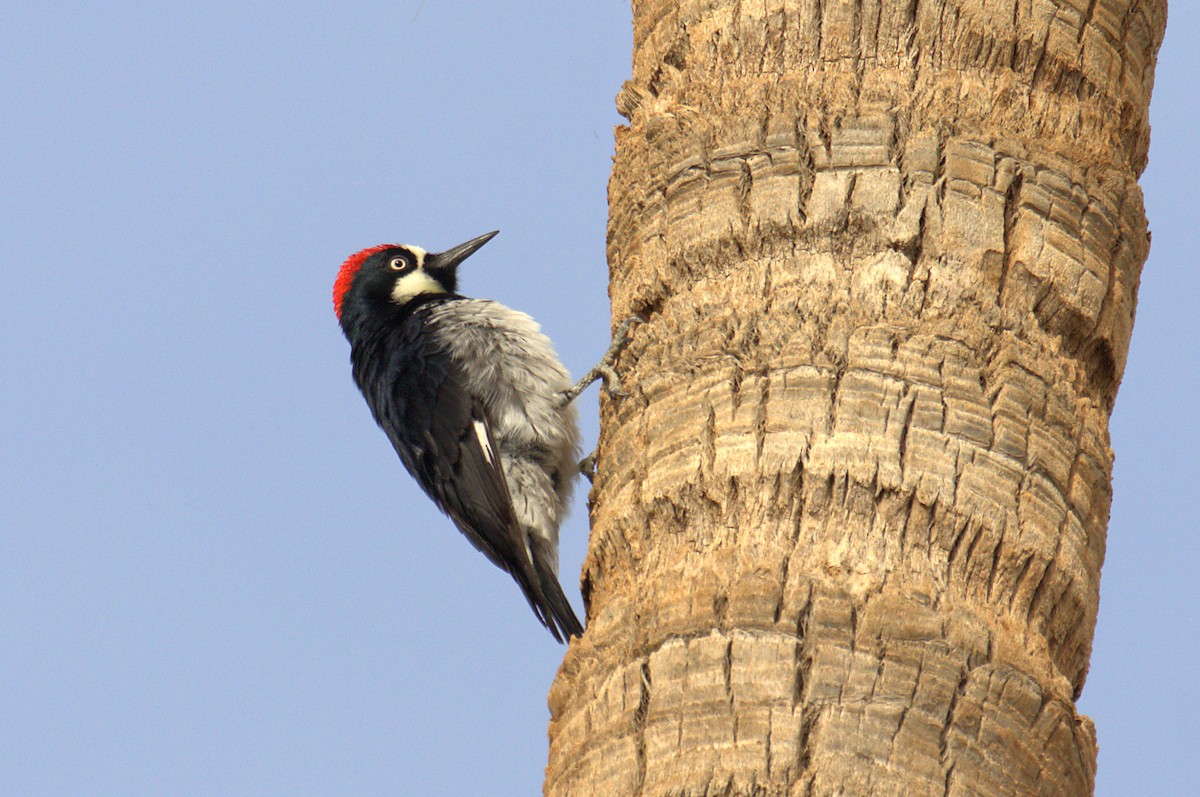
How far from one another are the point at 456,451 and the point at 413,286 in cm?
152

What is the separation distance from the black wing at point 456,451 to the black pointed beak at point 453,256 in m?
0.95

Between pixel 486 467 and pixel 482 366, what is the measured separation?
432 millimetres

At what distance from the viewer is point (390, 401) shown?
6188mm

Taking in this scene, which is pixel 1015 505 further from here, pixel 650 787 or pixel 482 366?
pixel 482 366

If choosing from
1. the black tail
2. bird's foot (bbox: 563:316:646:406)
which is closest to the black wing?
the black tail

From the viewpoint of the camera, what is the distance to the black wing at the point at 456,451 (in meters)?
5.71

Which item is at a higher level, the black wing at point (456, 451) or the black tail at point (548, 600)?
the black wing at point (456, 451)

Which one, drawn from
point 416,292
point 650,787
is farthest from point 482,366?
point 650,787

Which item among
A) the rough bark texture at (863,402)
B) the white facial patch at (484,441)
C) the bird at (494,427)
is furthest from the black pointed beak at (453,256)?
→ the rough bark texture at (863,402)

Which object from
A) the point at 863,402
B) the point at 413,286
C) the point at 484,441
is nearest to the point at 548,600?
the point at 484,441

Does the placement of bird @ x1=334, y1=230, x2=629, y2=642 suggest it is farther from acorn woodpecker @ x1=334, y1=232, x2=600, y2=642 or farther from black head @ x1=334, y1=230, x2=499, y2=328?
black head @ x1=334, y1=230, x2=499, y2=328

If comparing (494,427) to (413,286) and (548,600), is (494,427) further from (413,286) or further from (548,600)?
(413,286)

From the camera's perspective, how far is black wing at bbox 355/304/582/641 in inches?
225

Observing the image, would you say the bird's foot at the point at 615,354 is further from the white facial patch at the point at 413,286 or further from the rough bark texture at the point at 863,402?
the white facial patch at the point at 413,286
